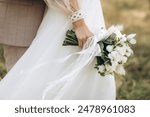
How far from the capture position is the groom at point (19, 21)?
11.3ft

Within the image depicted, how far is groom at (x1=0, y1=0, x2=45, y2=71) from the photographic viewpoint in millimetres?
3430

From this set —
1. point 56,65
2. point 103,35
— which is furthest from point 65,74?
point 103,35

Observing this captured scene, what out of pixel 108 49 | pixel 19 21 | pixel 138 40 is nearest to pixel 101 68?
pixel 108 49

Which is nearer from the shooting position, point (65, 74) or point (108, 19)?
point (65, 74)

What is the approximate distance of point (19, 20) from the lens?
11.3ft

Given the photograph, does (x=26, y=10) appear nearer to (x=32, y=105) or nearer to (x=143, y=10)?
(x=32, y=105)

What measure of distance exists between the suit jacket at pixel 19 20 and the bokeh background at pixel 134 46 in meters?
1.65

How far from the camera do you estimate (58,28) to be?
3.39 m

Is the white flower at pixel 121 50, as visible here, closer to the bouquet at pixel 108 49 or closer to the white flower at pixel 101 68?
the bouquet at pixel 108 49

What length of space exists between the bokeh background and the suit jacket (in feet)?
5.43

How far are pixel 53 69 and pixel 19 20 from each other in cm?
34

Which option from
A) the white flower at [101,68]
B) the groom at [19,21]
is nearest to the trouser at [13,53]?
the groom at [19,21]

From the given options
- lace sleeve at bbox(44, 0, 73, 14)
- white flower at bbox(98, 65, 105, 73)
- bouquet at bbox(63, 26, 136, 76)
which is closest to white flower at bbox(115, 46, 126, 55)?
bouquet at bbox(63, 26, 136, 76)

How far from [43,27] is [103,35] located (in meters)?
0.34
